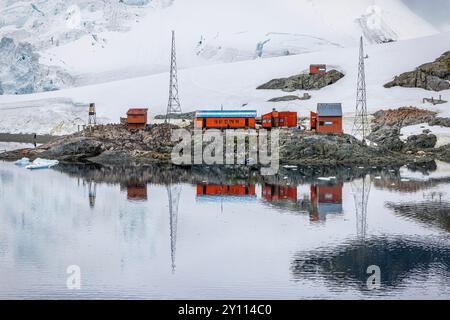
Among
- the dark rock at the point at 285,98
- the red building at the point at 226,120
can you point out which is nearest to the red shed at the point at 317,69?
the dark rock at the point at 285,98

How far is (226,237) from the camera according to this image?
2127cm

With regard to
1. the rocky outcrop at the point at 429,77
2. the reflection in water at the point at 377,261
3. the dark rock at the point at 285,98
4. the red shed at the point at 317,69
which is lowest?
the reflection in water at the point at 377,261

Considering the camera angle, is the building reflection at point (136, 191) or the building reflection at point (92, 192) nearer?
the building reflection at point (92, 192)

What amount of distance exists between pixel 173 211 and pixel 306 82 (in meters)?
53.3

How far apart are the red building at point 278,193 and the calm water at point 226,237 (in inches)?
2.1

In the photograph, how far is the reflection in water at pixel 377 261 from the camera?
640 inches

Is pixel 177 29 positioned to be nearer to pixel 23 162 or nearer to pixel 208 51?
pixel 208 51

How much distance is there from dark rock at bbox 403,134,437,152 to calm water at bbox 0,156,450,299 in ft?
59.3

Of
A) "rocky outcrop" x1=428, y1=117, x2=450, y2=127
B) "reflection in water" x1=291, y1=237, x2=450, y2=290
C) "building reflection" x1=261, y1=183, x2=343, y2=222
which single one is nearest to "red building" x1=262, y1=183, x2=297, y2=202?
"building reflection" x1=261, y1=183, x2=343, y2=222

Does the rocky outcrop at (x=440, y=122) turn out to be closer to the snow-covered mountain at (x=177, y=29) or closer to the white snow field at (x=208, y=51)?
the white snow field at (x=208, y=51)

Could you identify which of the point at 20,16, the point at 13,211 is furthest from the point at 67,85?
the point at 13,211

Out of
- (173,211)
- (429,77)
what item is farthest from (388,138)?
(173,211)

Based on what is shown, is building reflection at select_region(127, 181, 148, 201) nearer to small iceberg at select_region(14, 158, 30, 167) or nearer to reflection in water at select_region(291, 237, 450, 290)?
reflection in water at select_region(291, 237, 450, 290)
